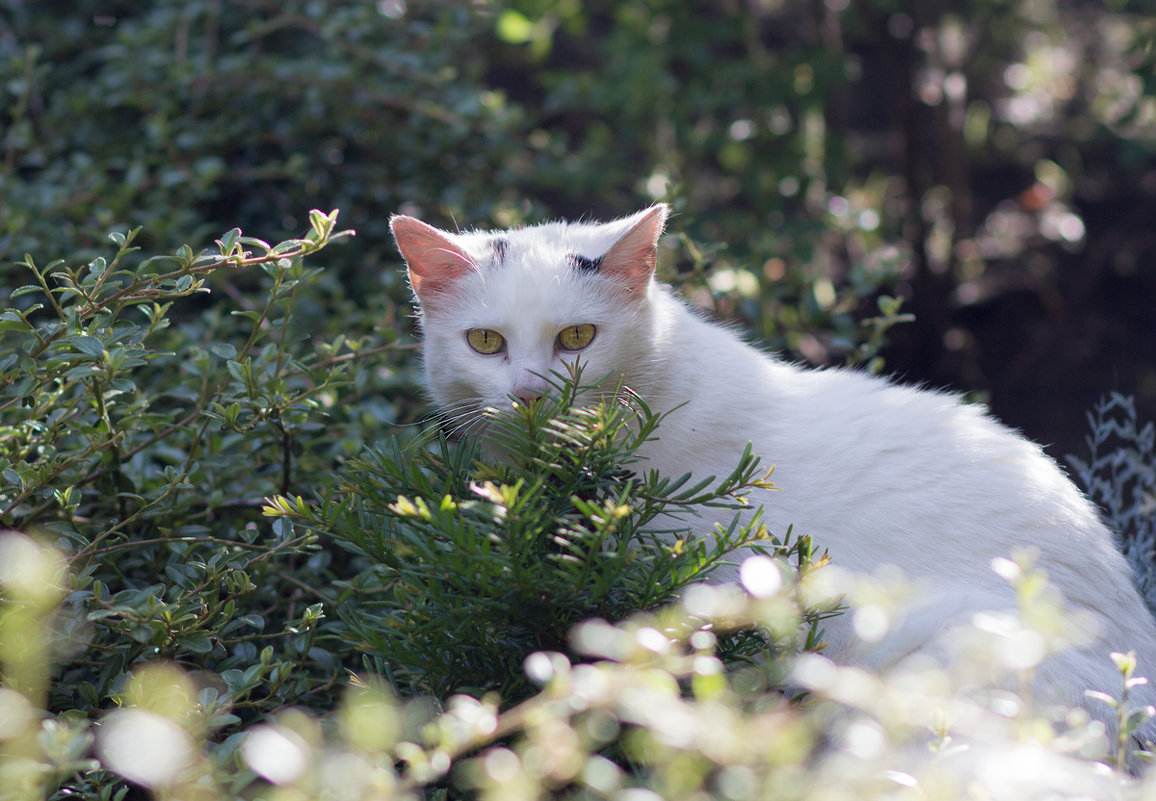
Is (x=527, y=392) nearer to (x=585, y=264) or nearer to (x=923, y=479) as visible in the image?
(x=585, y=264)

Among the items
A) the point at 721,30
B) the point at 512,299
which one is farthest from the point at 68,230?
the point at 721,30

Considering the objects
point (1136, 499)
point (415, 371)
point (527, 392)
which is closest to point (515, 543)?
point (527, 392)

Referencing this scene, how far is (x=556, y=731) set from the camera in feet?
2.74

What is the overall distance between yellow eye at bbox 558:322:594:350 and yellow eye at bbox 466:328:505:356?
12 cm

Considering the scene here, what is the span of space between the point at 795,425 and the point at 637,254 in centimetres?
46

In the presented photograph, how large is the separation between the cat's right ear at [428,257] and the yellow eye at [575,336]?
235mm

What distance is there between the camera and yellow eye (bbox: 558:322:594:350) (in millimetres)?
1732

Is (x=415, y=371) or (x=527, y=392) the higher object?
(x=527, y=392)

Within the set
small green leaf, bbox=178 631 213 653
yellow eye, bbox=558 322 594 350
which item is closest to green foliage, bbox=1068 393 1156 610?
yellow eye, bbox=558 322 594 350

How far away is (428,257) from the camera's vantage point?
1.80 meters

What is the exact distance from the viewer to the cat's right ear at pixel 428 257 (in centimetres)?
175

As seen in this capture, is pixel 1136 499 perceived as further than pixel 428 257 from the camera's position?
Yes

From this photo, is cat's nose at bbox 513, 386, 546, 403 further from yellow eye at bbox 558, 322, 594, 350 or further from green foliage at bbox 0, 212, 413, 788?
green foliage at bbox 0, 212, 413, 788

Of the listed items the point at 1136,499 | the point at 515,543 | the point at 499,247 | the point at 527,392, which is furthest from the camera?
the point at 1136,499
